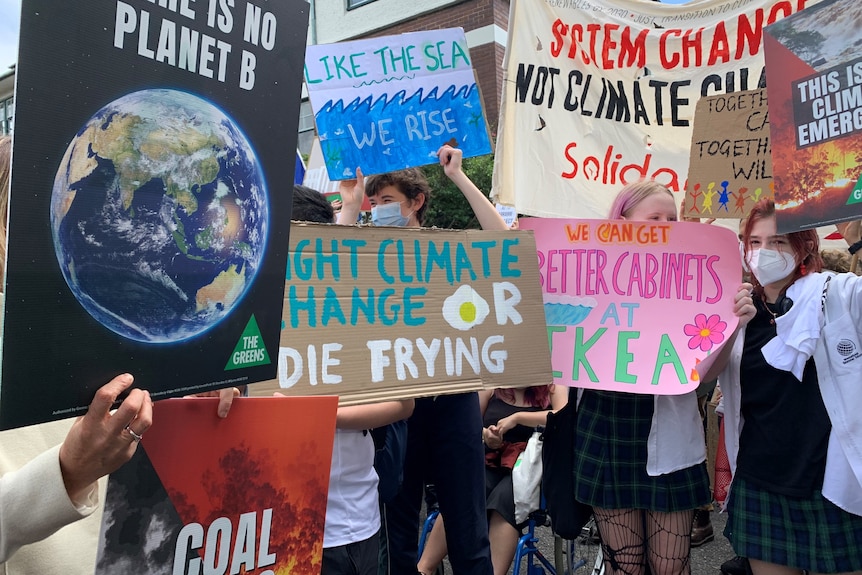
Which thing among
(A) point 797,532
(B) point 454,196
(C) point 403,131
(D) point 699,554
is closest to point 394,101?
(C) point 403,131

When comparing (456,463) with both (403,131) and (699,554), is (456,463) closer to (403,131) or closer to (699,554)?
(403,131)

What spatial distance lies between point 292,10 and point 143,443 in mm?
834

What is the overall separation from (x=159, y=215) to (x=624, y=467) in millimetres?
1907

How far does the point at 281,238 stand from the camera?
119 cm

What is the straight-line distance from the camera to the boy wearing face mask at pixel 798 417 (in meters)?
2.06

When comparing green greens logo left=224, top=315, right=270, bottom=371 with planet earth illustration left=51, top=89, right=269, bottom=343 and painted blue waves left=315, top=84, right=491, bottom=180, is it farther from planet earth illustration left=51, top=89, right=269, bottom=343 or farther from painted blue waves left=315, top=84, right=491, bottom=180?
painted blue waves left=315, top=84, right=491, bottom=180

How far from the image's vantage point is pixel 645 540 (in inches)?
92.7

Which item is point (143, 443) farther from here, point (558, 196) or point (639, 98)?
point (639, 98)

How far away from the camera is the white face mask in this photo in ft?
7.50

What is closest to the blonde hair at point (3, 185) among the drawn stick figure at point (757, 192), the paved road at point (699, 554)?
the drawn stick figure at point (757, 192)

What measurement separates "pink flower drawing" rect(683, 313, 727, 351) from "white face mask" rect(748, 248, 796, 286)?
0.22m

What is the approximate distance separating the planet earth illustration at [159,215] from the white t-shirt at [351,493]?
0.90 m

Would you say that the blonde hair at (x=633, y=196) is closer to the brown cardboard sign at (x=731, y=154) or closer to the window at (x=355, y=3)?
the brown cardboard sign at (x=731, y=154)

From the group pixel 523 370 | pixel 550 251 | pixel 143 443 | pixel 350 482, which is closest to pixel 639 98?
pixel 550 251
